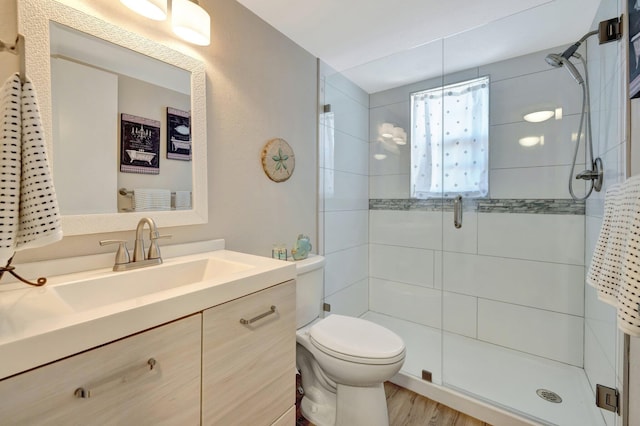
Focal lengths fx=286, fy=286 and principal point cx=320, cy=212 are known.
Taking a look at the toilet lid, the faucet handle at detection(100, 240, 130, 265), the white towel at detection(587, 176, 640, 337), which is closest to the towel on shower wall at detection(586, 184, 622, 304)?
the white towel at detection(587, 176, 640, 337)

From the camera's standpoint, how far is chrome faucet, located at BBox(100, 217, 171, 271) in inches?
39.9

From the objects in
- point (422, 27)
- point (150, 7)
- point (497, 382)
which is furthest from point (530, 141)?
point (150, 7)

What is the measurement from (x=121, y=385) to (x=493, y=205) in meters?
2.34

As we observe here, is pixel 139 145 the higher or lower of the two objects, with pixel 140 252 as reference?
higher

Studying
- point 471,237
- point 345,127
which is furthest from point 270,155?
point 471,237

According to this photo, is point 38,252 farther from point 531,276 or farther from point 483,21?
point 531,276

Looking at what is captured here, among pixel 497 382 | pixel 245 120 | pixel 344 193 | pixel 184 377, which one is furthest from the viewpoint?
pixel 344 193

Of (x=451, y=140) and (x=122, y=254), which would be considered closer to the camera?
(x=122, y=254)

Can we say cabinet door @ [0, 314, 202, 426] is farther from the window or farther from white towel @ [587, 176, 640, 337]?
the window

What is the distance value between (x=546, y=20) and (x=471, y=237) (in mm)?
1417

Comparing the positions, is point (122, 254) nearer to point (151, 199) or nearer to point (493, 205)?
point (151, 199)

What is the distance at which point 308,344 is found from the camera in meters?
1.43

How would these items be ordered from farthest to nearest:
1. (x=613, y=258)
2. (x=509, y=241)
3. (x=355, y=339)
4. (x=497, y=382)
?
(x=509, y=241), (x=497, y=382), (x=355, y=339), (x=613, y=258)

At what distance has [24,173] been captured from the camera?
0.59 metres
